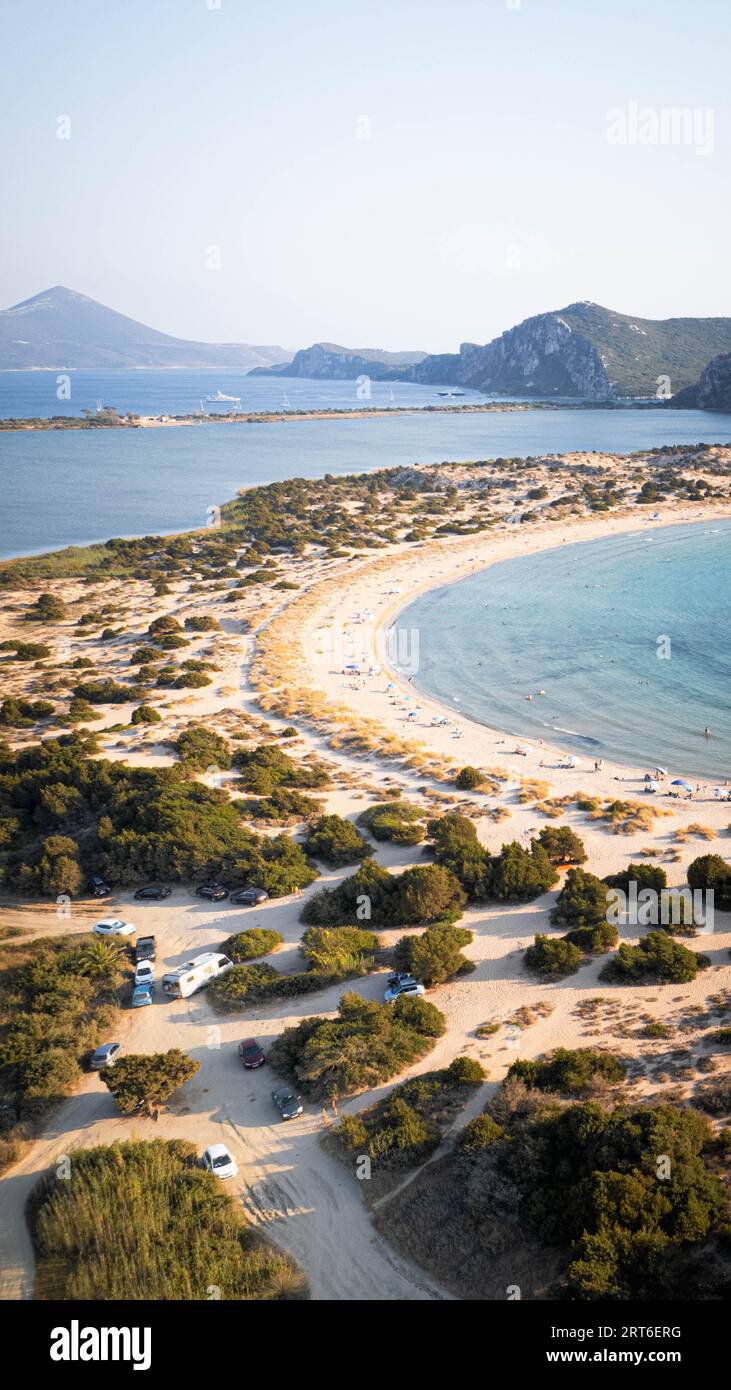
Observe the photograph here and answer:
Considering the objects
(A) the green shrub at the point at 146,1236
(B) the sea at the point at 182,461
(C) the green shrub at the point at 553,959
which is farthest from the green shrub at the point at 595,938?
(B) the sea at the point at 182,461

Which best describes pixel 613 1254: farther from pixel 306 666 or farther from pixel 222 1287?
pixel 306 666

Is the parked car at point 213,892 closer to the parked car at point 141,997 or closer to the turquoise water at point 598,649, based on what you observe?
the parked car at point 141,997

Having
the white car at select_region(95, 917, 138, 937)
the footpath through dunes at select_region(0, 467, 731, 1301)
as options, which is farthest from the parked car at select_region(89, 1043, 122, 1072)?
the white car at select_region(95, 917, 138, 937)

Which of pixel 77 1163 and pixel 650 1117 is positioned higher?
pixel 650 1117

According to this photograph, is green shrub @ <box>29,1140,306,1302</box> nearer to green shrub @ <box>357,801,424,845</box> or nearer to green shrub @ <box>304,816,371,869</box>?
green shrub @ <box>304,816,371,869</box>

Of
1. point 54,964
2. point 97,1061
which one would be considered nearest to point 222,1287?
point 97,1061

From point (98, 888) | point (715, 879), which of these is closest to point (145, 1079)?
point (98, 888)
